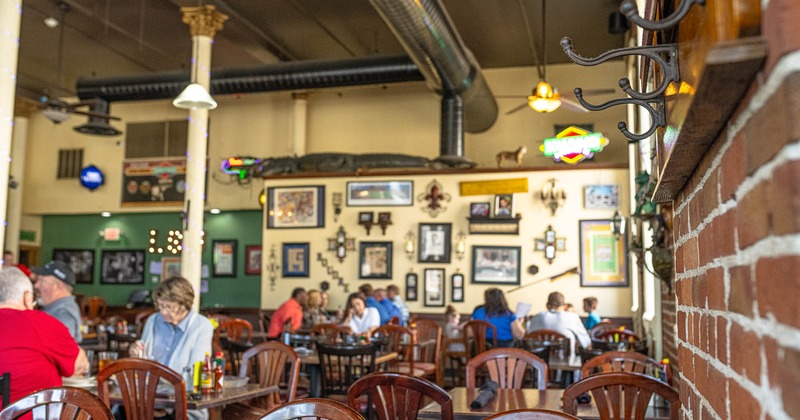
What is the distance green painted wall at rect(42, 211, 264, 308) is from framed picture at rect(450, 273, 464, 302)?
503cm

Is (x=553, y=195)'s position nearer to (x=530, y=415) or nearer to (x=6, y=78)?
(x=6, y=78)

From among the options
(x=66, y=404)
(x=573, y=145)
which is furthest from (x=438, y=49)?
(x=66, y=404)

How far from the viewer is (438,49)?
877 centimetres

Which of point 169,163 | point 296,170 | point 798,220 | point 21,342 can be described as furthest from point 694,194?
point 169,163

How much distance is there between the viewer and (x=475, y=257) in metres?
11.4

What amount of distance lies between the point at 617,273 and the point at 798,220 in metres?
10.5

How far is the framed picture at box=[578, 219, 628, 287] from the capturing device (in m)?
10.8

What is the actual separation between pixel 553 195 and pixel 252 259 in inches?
267

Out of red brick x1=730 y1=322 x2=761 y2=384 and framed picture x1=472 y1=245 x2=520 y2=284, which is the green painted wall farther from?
red brick x1=730 y1=322 x2=761 y2=384

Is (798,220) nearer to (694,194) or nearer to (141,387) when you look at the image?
(694,194)

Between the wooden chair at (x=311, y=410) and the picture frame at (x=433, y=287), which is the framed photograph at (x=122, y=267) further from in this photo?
the wooden chair at (x=311, y=410)

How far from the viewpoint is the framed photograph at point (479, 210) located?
1137 centimetres

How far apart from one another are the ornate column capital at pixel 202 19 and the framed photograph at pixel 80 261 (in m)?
7.74

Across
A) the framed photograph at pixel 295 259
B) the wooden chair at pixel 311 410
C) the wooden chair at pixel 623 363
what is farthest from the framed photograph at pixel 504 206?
the wooden chair at pixel 311 410
